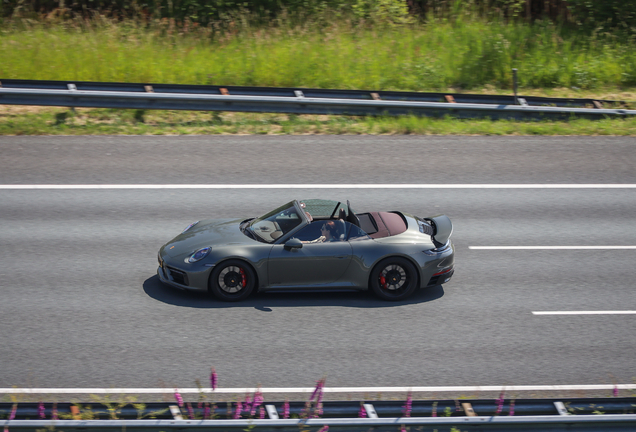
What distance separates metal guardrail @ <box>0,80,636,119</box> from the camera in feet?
49.0

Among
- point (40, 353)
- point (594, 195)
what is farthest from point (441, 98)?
point (40, 353)

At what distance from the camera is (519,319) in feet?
28.1

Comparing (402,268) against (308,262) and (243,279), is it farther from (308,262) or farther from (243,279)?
(243,279)

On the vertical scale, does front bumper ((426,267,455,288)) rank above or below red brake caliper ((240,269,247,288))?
below

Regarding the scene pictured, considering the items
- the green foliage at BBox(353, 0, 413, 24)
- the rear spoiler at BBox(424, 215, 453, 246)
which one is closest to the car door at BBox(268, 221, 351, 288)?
the rear spoiler at BBox(424, 215, 453, 246)

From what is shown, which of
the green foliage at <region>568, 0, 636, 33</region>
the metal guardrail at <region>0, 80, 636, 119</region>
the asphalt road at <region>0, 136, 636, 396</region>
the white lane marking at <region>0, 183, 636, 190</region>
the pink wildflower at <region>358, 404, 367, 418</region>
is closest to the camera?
the pink wildflower at <region>358, 404, 367, 418</region>

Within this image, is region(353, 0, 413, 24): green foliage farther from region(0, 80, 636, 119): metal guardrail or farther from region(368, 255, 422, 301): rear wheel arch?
region(368, 255, 422, 301): rear wheel arch

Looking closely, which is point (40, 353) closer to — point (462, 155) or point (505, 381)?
point (505, 381)

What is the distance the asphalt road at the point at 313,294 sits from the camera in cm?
745

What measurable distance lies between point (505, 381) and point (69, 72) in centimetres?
1394

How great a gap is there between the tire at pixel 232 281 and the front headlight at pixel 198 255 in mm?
244

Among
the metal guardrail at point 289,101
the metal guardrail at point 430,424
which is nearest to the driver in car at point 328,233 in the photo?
the metal guardrail at point 430,424

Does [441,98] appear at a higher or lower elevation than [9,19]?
lower

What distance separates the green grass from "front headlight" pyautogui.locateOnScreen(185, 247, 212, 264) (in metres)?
6.86
